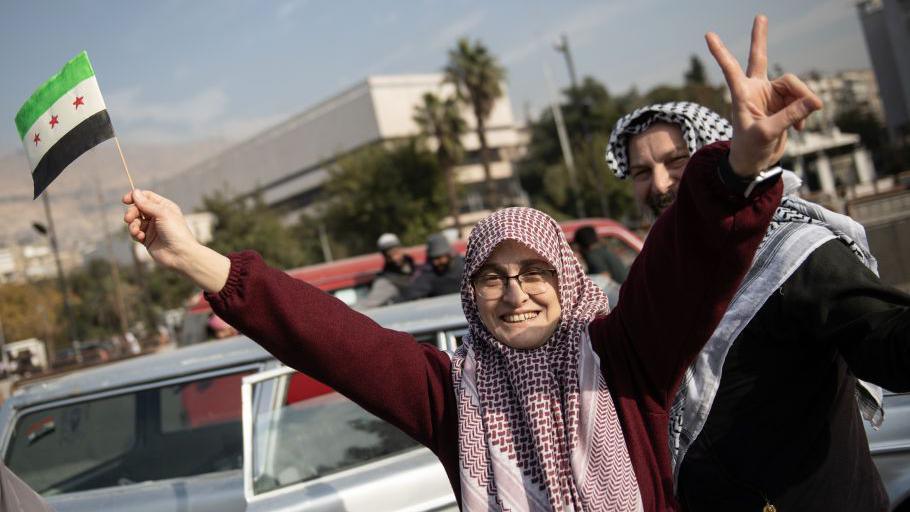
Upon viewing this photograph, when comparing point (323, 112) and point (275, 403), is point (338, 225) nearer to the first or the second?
point (323, 112)

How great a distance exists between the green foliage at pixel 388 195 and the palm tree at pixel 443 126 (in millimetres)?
1150

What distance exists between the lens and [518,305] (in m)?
1.82

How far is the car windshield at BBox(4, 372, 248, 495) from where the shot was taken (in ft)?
12.3

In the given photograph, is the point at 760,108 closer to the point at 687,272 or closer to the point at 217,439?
the point at 687,272

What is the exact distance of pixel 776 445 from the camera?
1.89 meters

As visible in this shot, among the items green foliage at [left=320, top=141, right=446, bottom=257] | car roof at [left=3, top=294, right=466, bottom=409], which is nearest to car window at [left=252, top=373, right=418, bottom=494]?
car roof at [left=3, top=294, right=466, bottom=409]

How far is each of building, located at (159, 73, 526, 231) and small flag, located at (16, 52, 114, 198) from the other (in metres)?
47.5

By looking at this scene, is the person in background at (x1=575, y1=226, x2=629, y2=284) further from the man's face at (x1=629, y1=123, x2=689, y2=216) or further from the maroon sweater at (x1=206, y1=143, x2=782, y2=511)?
the maroon sweater at (x1=206, y1=143, x2=782, y2=511)

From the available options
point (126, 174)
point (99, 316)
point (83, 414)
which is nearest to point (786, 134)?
point (126, 174)

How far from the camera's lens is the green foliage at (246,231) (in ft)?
141

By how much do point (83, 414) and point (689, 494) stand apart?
3.11m

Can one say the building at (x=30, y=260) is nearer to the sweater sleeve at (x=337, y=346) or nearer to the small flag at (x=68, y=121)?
the small flag at (x=68, y=121)

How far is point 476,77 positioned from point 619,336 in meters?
37.8

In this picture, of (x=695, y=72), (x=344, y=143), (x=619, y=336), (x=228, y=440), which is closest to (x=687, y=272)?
(x=619, y=336)
